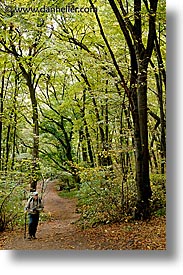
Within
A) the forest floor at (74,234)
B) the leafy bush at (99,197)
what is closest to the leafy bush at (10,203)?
the forest floor at (74,234)

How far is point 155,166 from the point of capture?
11.7 feet

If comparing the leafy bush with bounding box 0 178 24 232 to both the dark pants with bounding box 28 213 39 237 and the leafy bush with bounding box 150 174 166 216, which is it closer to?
the dark pants with bounding box 28 213 39 237

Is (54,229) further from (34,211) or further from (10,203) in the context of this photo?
(10,203)

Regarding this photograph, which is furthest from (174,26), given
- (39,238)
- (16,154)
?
(39,238)

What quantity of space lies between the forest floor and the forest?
0.10 metres

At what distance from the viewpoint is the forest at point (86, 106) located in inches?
133

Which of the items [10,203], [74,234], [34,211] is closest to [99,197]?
[74,234]

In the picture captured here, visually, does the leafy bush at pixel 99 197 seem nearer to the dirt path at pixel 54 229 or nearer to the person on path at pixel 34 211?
the dirt path at pixel 54 229

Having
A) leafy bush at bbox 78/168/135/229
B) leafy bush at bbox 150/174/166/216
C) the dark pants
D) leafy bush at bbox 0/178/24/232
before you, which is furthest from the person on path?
leafy bush at bbox 150/174/166/216

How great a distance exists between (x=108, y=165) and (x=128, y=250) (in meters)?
0.93

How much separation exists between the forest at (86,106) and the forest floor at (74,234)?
0.10 metres

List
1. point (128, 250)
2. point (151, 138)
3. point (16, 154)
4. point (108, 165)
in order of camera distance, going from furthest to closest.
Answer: point (151, 138) < point (108, 165) < point (16, 154) < point (128, 250)

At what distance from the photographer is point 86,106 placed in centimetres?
378

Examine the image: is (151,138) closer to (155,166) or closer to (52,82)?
(155,166)
